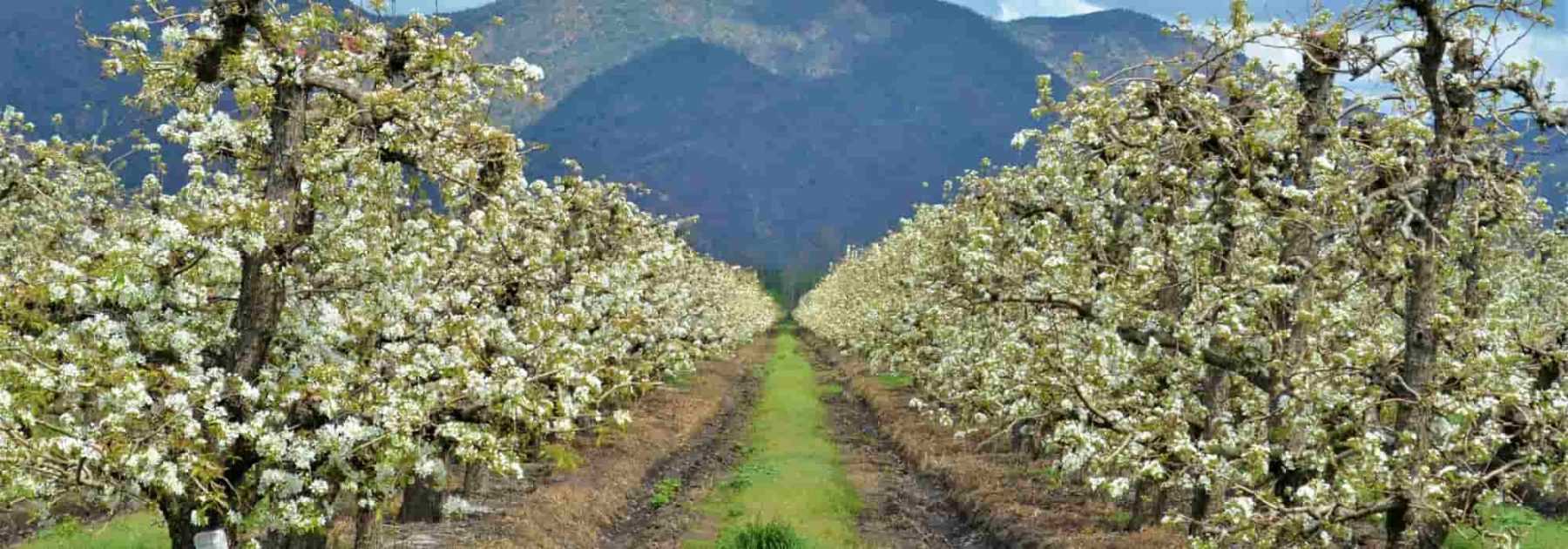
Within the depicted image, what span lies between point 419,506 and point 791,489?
12.3 m

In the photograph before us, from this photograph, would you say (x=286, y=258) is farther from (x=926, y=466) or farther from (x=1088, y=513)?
(x=926, y=466)

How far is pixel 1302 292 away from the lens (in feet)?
51.1

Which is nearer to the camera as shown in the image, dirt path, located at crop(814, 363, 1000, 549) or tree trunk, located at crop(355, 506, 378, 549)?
tree trunk, located at crop(355, 506, 378, 549)

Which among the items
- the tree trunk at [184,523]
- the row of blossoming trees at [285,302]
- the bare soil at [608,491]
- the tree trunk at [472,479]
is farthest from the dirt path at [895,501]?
the tree trunk at [184,523]

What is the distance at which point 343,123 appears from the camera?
1427cm

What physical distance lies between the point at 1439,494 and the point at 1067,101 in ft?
28.0

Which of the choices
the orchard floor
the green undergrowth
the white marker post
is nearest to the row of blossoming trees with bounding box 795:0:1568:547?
the orchard floor

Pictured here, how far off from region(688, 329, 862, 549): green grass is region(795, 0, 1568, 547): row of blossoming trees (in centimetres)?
778

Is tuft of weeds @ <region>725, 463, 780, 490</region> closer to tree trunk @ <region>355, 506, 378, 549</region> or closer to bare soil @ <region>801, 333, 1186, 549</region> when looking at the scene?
bare soil @ <region>801, 333, 1186, 549</region>

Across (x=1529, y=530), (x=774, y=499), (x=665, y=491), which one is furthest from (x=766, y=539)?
(x=1529, y=530)

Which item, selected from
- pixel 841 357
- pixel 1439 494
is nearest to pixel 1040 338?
pixel 1439 494

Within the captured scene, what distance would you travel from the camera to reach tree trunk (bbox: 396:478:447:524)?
25.6 metres

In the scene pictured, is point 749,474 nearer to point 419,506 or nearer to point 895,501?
point 895,501

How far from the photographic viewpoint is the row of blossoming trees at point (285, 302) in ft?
38.1
